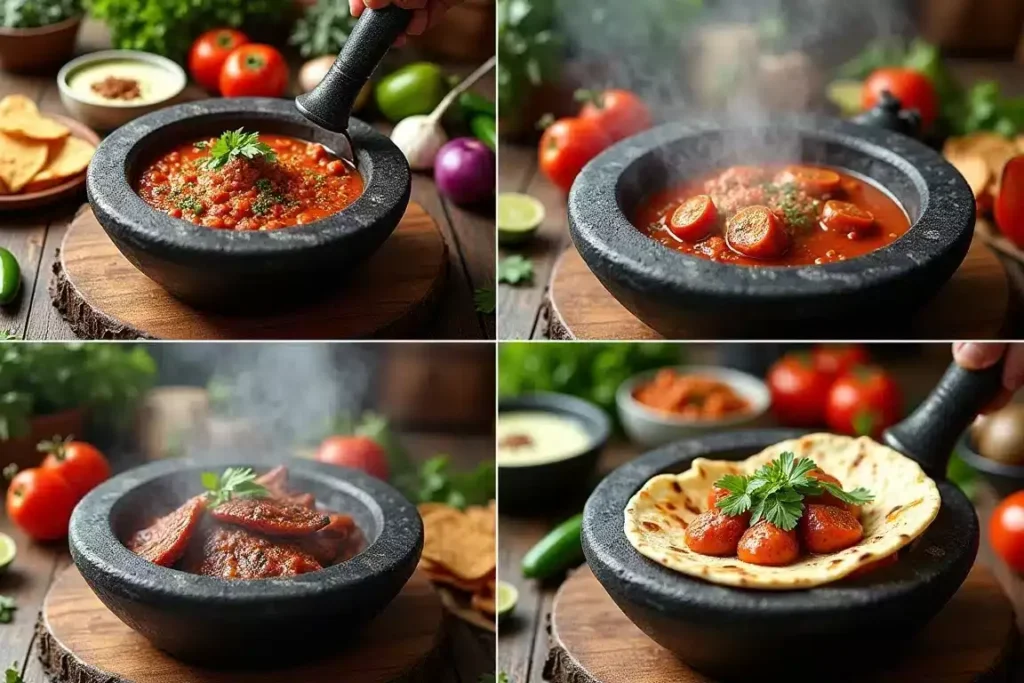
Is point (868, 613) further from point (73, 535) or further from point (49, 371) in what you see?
point (49, 371)

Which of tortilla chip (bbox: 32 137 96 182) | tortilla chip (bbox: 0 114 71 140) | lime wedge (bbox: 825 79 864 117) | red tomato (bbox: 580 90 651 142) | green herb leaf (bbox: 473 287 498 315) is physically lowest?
lime wedge (bbox: 825 79 864 117)

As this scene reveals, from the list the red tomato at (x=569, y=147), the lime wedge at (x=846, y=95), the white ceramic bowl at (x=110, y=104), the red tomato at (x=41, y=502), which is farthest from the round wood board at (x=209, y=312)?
the lime wedge at (x=846, y=95)

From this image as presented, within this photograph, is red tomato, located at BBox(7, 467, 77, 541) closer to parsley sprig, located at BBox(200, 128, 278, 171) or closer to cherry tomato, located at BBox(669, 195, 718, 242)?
parsley sprig, located at BBox(200, 128, 278, 171)

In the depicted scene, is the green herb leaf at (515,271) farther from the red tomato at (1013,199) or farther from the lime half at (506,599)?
the red tomato at (1013,199)

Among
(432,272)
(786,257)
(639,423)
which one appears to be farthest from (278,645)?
(639,423)

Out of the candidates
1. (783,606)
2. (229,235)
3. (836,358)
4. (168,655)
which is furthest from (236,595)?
(836,358)

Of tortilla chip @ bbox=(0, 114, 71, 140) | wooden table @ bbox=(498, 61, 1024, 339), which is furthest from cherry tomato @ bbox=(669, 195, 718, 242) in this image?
tortilla chip @ bbox=(0, 114, 71, 140)
